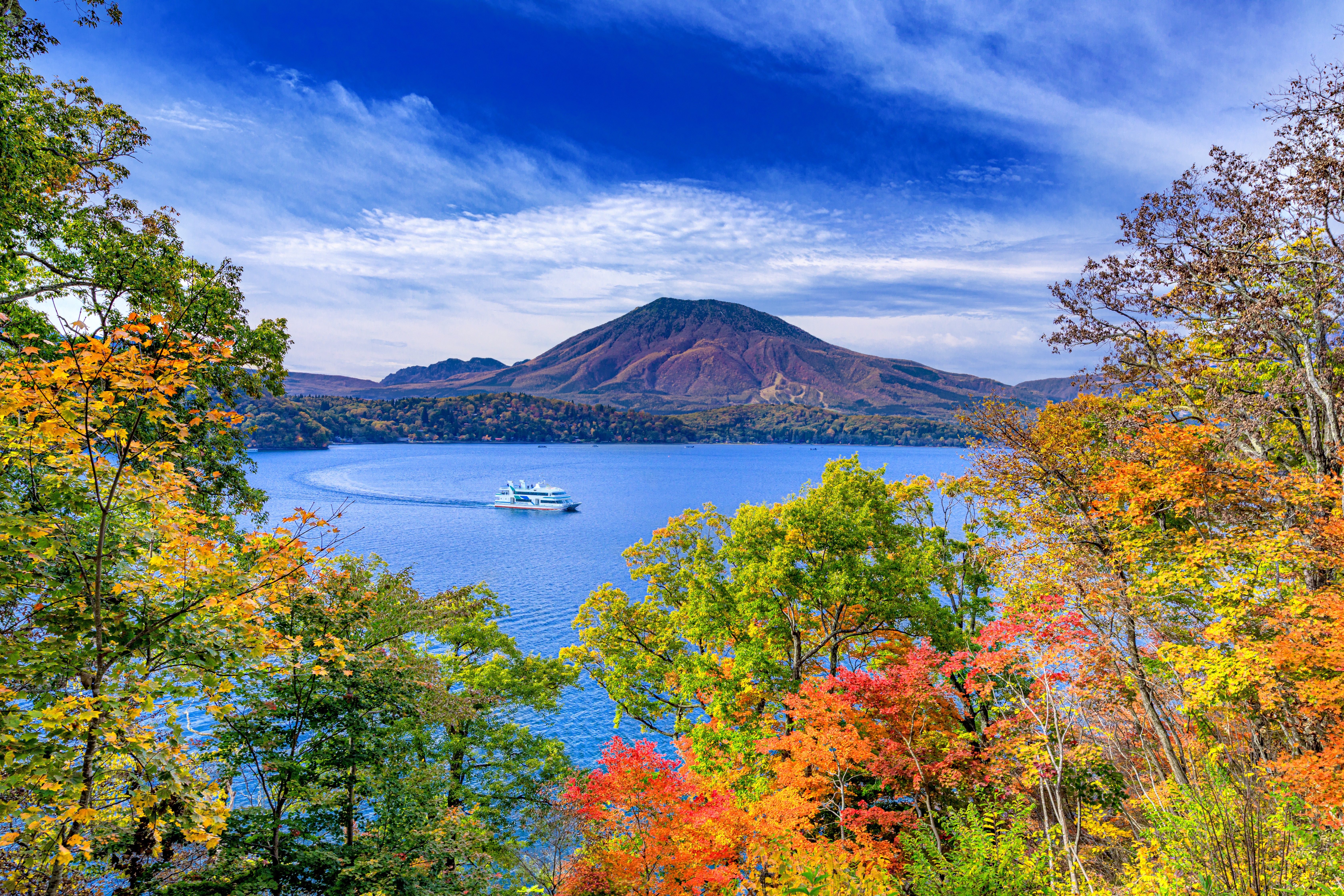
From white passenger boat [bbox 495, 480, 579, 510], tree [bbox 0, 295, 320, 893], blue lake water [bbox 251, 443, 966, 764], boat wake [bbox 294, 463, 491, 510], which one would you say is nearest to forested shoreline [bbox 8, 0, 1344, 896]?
tree [bbox 0, 295, 320, 893]

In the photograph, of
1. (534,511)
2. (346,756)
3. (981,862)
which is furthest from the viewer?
(534,511)

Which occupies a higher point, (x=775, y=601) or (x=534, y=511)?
(x=775, y=601)

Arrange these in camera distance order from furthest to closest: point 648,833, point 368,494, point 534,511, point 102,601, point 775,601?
1. point 368,494
2. point 534,511
3. point 775,601
4. point 648,833
5. point 102,601

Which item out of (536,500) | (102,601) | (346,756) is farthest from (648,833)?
(536,500)

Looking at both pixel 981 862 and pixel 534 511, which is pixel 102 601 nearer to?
pixel 981 862

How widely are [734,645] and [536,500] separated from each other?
5532cm

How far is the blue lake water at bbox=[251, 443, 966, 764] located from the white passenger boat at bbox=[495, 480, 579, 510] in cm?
109

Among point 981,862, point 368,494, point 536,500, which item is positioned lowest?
point 368,494

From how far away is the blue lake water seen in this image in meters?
32.8

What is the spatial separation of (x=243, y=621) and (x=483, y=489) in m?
83.1

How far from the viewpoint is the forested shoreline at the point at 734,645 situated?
16.4 feet

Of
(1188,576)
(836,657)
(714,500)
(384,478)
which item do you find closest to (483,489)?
(384,478)

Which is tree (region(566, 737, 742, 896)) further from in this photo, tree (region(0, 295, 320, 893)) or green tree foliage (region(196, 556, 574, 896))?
tree (region(0, 295, 320, 893))

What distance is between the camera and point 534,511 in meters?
67.4
